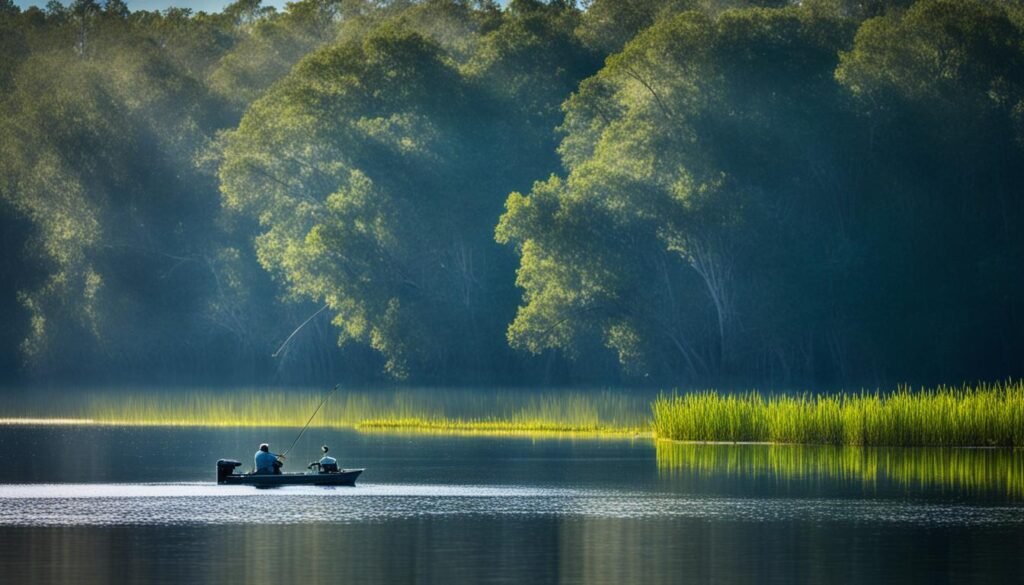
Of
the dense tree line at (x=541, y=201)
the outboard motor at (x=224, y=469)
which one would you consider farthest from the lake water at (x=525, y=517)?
the dense tree line at (x=541, y=201)

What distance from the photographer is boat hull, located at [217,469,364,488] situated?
37188 mm

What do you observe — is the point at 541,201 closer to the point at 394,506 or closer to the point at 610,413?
the point at 610,413

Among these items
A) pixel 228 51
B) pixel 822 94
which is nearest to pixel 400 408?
pixel 822 94

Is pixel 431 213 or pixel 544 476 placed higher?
pixel 431 213

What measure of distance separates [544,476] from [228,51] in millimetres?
76749

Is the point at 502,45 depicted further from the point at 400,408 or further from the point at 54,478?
the point at 54,478

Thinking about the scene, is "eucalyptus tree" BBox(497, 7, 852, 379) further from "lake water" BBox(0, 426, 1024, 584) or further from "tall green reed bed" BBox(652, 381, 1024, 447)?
"lake water" BBox(0, 426, 1024, 584)

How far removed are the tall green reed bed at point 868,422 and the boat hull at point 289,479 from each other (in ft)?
40.2

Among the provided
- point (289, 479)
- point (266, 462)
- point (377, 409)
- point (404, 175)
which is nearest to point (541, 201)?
point (404, 175)

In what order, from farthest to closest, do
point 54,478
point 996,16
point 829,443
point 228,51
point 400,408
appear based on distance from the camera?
point 228,51
point 996,16
point 400,408
point 829,443
point 54,478

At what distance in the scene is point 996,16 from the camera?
70.6m

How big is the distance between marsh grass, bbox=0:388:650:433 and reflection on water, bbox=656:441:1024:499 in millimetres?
9016

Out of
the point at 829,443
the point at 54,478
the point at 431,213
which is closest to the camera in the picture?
the point at 54,478

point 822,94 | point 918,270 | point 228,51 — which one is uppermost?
point 228,51
